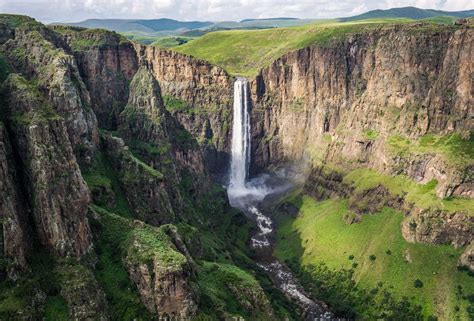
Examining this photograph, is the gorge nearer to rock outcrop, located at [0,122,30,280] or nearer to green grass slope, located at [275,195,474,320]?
rock outcrop, located at [0,122,30,280]

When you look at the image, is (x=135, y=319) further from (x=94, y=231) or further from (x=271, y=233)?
(x=271, y=233)

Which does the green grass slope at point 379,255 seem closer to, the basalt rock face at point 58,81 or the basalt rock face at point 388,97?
the basalt rock face at point 388,97

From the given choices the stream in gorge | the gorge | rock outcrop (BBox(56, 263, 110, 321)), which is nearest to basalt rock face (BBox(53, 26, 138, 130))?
the gorge

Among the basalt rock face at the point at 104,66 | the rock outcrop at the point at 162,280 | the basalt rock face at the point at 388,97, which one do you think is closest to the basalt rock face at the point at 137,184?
the rock outcrop at the point at 162,280

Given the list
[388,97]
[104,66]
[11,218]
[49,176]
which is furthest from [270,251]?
[11,218]

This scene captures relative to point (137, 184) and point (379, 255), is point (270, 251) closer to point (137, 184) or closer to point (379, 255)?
point (379, 255)
